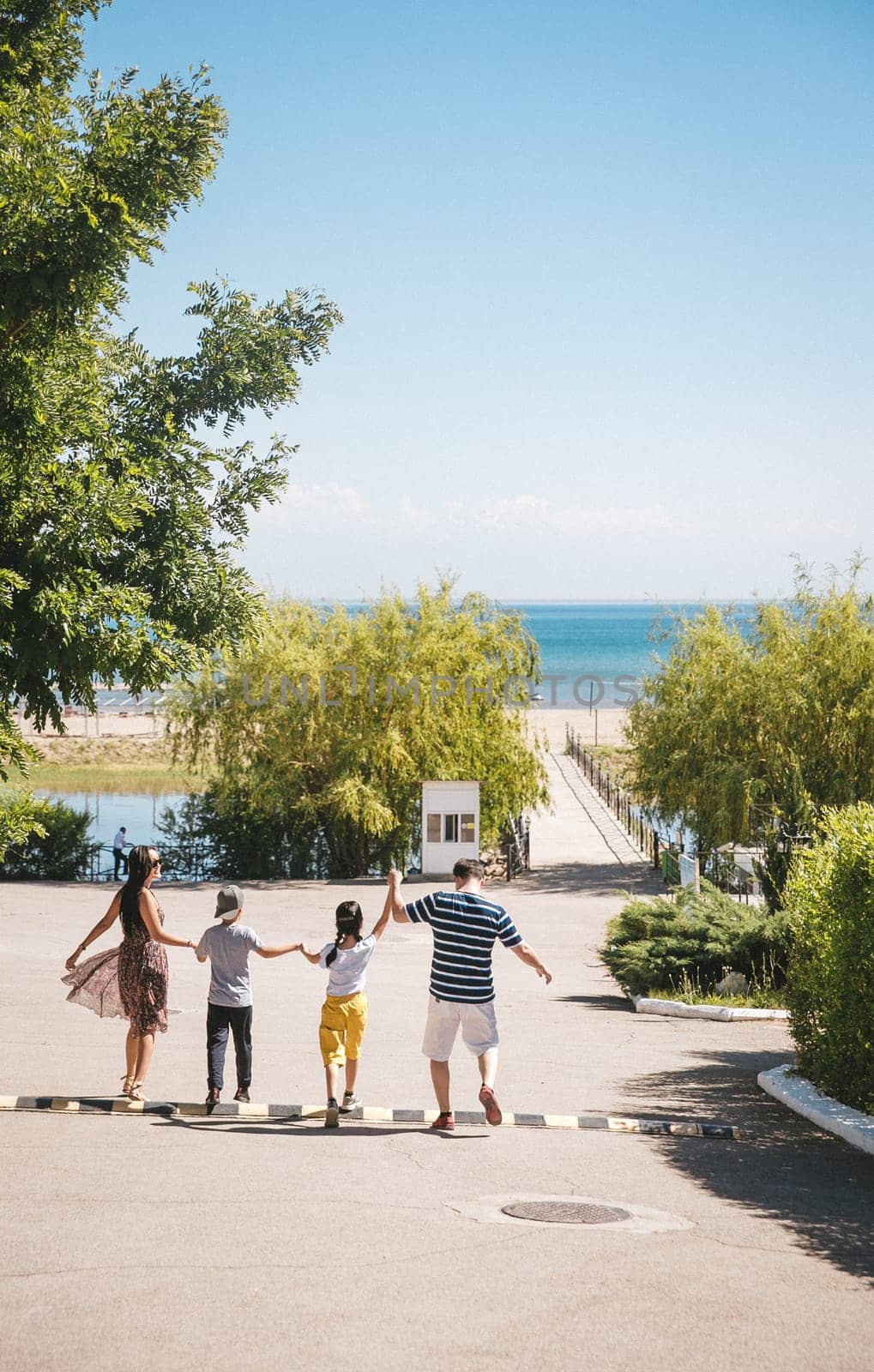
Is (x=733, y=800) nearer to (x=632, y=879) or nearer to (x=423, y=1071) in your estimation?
(x=632, y=879)

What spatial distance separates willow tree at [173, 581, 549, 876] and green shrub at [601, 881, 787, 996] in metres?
15.5

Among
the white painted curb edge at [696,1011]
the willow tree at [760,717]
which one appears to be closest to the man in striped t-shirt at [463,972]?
the white painted curb edge at [696,1011]

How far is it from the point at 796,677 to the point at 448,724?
849 centimetres

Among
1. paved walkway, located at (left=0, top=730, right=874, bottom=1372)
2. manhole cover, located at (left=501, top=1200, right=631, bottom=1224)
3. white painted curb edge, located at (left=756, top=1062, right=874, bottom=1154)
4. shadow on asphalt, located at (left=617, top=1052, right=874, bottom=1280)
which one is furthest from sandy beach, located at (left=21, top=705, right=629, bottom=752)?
manhole cover, located at (left=501, top=1200, right=631, bottom=1224)

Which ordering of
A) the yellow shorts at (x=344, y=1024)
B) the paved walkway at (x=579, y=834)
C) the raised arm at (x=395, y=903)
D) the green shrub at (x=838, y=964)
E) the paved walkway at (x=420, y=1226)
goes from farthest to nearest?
the paved walkway at (x=579, y=834) → the green shrub at (x=838, y=964) → the yellow shorts at (x=344, y=1024) → the raised arm at (x=395, y=903) → the paved walkway at (x=420, y=1226)

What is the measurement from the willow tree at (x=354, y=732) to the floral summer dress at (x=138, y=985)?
2208 centimetres

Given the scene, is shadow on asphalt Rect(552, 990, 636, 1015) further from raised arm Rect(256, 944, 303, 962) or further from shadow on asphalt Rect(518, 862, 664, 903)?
shadow on asphalt Rect(518, 862, 664, 903)

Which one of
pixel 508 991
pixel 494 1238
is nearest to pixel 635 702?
pixel 508 991

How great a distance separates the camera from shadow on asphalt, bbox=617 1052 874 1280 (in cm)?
644

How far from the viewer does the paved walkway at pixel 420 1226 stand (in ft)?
16.3

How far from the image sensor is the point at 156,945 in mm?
8992

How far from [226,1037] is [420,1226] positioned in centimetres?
295

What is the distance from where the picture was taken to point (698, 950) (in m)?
15.9

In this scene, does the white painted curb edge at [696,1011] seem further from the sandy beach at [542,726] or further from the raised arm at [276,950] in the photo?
the sandy beach at [542,726]
